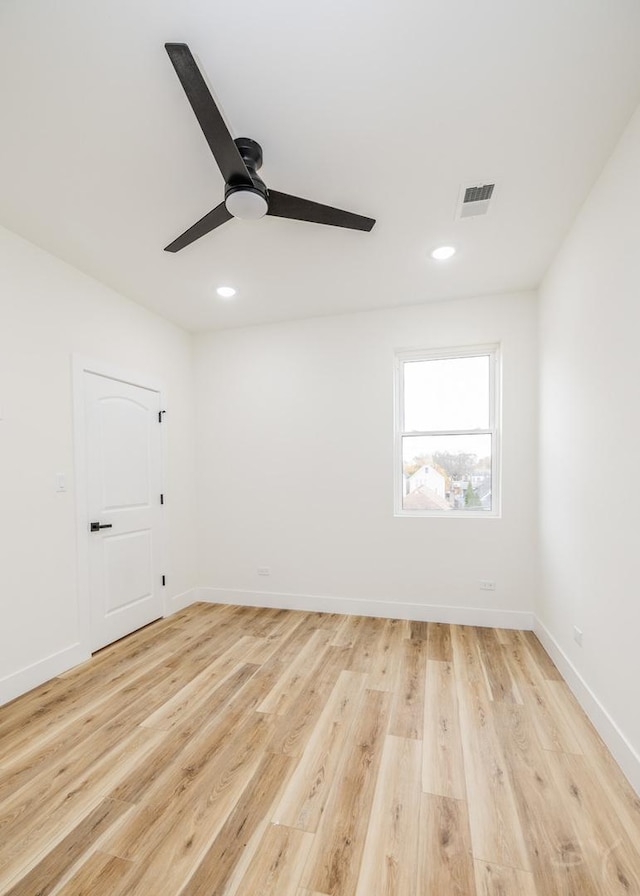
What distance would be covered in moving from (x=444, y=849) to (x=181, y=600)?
10.4 ft

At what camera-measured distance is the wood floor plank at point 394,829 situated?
131 centimetres

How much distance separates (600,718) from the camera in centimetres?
200

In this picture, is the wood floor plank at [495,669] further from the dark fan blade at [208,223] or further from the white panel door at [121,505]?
the dark fan blade at [208,223]

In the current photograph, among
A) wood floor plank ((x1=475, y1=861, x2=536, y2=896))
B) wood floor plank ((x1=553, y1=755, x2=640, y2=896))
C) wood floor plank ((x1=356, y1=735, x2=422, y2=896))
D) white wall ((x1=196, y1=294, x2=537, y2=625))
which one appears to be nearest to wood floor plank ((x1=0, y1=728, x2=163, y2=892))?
wood floor plank ((x1=356, y1=735, x2=422, y2=896))

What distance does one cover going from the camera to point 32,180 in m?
2.03

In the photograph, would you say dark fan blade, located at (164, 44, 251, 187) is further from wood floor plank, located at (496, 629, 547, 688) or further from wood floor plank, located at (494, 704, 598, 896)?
wood floor plank, located at (496, 629, 547, 688)

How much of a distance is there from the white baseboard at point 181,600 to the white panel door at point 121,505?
124 millimetres

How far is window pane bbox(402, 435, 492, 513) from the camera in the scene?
3623mm

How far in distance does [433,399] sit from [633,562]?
2.27 metres

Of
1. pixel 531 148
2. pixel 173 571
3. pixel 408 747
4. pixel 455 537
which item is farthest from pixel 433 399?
pixel 173 571

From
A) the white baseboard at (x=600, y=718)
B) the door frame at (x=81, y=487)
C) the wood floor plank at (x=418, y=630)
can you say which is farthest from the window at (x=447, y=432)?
the door frame at (x=81, y=487)

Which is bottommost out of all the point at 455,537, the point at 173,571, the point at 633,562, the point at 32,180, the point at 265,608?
the point at 265,608

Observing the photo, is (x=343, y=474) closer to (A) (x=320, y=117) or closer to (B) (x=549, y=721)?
(B) (x=549, y=721)

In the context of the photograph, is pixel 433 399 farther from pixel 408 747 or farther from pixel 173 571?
pixel 173 571
